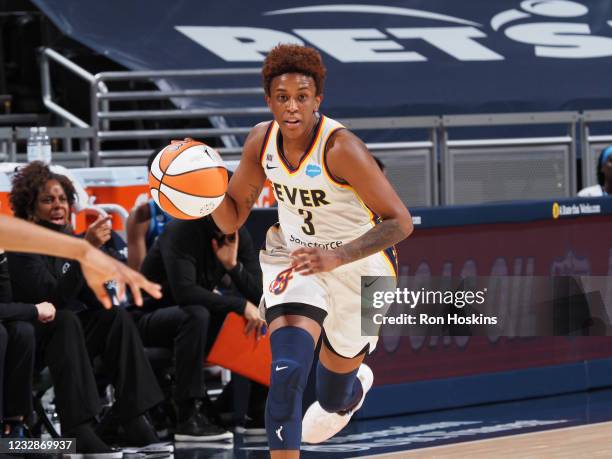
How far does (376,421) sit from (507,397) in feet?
3.60

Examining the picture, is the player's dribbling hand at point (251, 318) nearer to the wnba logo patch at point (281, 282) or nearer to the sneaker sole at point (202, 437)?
the sneaker sole at point (202, 437)

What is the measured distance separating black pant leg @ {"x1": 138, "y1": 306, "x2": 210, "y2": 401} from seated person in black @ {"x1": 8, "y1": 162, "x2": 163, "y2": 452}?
0.27m

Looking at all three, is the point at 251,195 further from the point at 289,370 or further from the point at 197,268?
the point at 197,268

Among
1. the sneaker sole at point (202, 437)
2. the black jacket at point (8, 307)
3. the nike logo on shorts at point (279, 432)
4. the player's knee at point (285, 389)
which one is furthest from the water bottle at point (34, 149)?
the nike logo on shorts at point (279, 432)

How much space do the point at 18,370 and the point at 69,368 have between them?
0.97 feet

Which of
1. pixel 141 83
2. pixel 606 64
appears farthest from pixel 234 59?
pixel 606 64

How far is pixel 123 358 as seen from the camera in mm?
7363

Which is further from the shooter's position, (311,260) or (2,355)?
(2,355)

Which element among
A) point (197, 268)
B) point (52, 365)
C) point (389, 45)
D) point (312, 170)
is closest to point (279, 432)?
point (312, 170)

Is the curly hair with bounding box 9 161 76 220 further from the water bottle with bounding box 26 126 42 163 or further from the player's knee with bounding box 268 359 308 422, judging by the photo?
the player's knee with bounding box 268 359 308 422

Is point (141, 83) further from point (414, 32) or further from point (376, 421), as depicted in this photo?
point (376, 421)

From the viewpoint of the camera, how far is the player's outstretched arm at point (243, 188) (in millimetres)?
6086

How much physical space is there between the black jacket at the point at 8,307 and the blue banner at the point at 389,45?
17.1 feet

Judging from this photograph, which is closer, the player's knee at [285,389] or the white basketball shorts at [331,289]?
the player's knee at [285,389]
